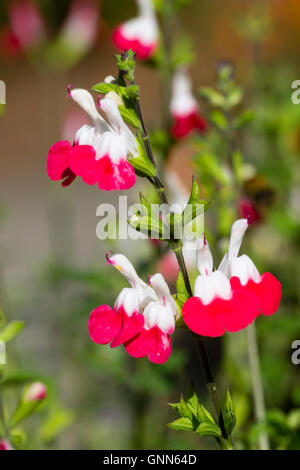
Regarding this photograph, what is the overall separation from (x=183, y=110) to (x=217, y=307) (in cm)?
72

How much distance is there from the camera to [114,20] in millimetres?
4293

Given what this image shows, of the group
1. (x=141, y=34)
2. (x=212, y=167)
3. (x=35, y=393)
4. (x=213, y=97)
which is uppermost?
(x=141, y=34)

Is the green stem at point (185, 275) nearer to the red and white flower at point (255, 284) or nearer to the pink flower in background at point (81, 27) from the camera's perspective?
the red and white flower at point (255, 284)

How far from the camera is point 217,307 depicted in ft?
1.92

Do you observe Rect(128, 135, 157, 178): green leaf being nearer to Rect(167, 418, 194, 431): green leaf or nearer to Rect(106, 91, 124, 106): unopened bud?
Rect(106, 91, 124, 106): unopened bud

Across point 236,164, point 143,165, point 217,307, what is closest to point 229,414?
point 217,307

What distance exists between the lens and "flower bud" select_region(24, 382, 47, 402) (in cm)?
83

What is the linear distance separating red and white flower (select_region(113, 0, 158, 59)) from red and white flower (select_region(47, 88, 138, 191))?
484mm

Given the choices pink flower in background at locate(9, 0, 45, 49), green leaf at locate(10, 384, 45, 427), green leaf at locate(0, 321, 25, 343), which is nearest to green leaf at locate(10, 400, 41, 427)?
green leaf at locate(10, 384, 45, 427)

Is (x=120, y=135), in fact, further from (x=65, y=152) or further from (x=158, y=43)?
(x=158, y=43)

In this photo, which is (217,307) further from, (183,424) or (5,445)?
(5,445)

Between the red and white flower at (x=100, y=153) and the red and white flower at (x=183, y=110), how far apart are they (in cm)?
57

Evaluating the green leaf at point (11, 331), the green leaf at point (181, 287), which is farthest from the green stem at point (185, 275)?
the green leaf at point (11, 331)
